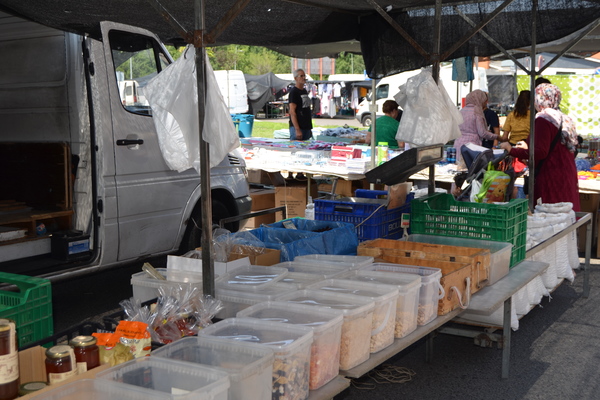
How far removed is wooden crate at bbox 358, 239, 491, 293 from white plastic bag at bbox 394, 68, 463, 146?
2.86 ft

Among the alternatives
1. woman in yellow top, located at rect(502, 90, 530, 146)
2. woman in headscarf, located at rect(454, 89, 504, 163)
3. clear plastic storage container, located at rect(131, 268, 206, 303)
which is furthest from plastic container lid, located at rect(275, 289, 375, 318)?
woman in yellow top, located at rect(502, 90, 530, 146)

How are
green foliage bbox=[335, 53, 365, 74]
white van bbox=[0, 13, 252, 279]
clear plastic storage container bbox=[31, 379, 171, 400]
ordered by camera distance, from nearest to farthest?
clear plastic storage container bbox=[31, 379, 171, 400] → white van bbox=[0, 13, 252, 279] → green foliage bbox=[335, 53, 365, 74]

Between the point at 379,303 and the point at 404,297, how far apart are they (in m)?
0.22

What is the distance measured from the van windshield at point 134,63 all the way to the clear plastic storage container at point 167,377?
12.1 feet

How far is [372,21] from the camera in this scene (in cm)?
734

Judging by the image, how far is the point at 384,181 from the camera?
14.2ft

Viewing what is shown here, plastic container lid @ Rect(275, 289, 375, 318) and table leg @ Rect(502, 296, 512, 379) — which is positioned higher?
plastic container lid @ Rect(275, 289, 375, 318)

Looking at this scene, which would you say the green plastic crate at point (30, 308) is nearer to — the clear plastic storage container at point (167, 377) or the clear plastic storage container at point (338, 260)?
the clear plastic storage container at point (167, 377)

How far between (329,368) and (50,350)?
1.01 meters

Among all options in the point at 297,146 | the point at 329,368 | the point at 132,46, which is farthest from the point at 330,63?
the point at 329,368

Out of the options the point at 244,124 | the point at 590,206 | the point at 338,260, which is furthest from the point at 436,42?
the point at 244,124

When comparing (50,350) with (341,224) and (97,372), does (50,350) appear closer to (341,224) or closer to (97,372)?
(97,372)

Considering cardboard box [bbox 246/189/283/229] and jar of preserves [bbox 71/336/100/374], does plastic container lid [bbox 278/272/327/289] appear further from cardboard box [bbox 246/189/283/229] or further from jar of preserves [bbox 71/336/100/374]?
cardboard box [bbox 246/189/283/229]

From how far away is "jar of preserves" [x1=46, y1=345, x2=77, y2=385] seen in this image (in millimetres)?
2035
